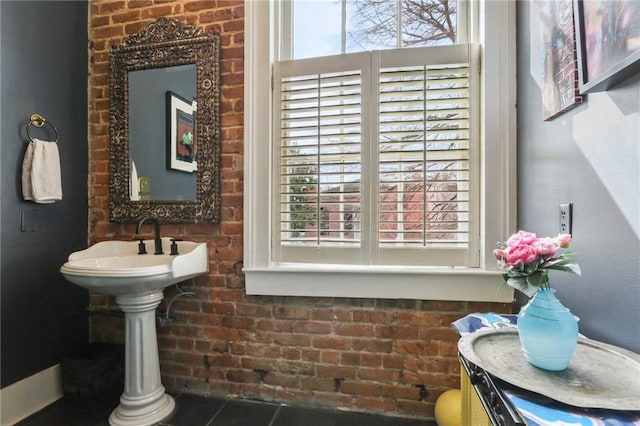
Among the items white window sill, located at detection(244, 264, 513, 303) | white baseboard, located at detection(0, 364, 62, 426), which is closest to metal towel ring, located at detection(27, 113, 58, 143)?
white baseboard, located at detection(0, 364, 62, 426)

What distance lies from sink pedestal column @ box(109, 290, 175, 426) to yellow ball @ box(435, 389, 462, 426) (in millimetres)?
1428

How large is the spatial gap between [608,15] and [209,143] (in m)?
1.75

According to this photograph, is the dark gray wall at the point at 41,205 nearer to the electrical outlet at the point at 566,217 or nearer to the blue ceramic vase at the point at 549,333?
the blue ceramic vase at the point at 549,333

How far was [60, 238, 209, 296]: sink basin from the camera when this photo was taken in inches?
54.1

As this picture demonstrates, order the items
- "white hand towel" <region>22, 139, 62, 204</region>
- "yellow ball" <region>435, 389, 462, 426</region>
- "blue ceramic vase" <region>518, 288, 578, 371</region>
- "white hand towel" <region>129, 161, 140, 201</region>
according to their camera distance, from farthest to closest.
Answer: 1. "white hand towel" <region>129, 161, 140, 201</region>
2. "white hand towel" <region>22, 139, 62, 204</region>
3. "yellow ball" <region>435, 389, 462, 426</region>
4. "blue ceramic vase" <region>518, 288, 578, 371</region>

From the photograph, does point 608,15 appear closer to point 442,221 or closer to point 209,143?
point 442,221

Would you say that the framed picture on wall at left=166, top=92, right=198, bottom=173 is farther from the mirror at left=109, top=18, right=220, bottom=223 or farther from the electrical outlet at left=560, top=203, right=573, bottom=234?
the electrical outlet at left=560, top=203, right=573, bottom=234

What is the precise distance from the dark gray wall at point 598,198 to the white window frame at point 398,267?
0.64 ft

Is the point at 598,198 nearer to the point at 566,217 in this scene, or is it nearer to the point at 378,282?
the point at 566,217

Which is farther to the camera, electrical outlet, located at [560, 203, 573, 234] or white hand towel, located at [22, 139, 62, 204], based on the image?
white hand towel, located at [22, 139, 62, 204]

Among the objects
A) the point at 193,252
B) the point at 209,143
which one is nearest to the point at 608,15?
the point at 209,143

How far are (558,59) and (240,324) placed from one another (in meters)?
1.93

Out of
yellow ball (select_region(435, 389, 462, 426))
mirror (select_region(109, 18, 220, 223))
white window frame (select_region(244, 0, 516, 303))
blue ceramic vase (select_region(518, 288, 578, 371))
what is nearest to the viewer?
blue ceramic vase (select_region(518, 288, 578, 371))

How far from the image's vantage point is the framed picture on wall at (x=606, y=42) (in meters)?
0.72
